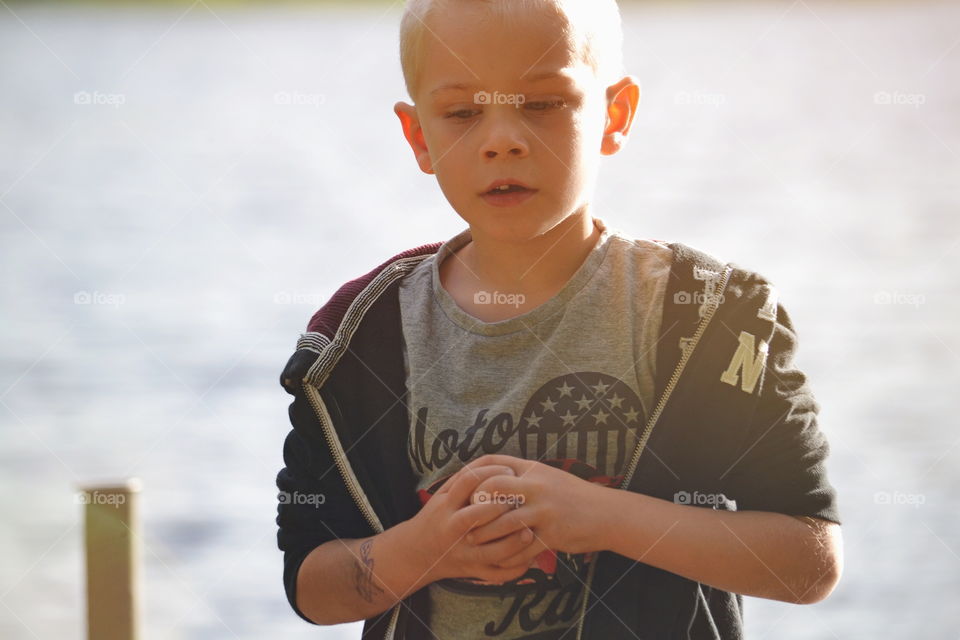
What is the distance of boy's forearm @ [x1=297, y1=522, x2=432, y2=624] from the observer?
1555 millimetres

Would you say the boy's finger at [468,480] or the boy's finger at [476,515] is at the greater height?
the boy's finger at [468,480]

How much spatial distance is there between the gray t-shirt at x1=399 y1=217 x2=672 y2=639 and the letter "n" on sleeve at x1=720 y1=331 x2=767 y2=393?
11cm

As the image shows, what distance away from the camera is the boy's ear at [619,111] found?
5.53 ft

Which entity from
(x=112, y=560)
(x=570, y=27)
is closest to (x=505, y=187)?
(x=570, y=27)

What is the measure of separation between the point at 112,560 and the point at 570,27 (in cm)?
130

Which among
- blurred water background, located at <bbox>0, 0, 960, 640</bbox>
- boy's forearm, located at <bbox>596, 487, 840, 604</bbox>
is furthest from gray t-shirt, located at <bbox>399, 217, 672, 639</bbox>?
blurred water background, located at <bbox>0, 0, 960, 640</bbox>

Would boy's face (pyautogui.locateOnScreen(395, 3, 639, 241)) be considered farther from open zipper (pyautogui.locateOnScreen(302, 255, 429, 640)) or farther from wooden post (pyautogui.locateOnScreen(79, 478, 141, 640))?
wooden post (pyautogui.locateOnScreen(79, 478, 141, 640))

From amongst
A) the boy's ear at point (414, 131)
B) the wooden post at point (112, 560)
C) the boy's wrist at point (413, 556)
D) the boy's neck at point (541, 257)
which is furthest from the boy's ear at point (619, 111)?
the wooden post at point (112, 560)

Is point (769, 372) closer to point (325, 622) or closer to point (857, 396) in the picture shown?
point (325, 622)

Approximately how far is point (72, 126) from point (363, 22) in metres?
3.33

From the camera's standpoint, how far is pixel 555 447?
1587 mm

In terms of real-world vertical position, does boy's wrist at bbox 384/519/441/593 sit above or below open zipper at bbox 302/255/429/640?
below

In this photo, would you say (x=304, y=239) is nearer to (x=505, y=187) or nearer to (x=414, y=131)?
(x=414, y=131)

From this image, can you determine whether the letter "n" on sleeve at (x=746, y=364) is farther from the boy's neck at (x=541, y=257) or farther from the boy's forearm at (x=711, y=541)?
the boy's neck at (x=541, y=257)
